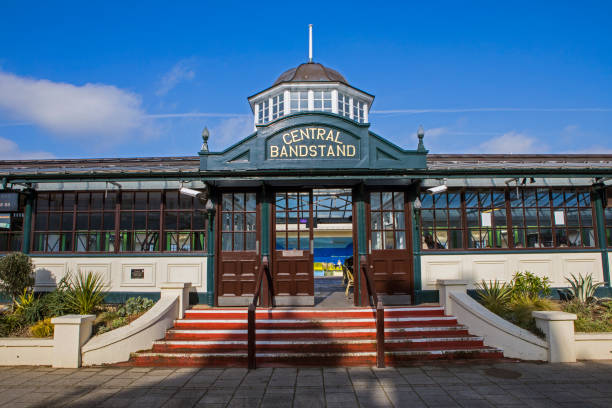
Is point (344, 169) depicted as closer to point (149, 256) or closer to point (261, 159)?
point (261, 159)

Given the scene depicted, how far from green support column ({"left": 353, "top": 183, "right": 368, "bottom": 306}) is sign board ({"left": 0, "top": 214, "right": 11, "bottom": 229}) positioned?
866cm

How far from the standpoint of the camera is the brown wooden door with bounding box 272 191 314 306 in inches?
353

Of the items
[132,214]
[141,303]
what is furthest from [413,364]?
[132,214]

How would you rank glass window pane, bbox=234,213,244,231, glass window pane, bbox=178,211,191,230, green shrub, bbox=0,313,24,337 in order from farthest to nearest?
glass window pane, bbox=178,211,191,230 → glass window pane, bbox=234,213,244,231 → green shrub, bbox=0,313,24,337

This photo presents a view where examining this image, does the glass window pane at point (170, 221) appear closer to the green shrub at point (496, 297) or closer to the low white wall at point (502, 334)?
the low white wall at point (502, 334)

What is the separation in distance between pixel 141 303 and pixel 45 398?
3.52 m

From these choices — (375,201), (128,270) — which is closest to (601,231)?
(375,201)

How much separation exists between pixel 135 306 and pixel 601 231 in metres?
11.0

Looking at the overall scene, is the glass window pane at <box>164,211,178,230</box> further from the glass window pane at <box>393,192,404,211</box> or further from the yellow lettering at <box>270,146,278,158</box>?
the glass window pane at <box>393,192,404,211</box>

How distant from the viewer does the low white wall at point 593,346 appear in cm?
665

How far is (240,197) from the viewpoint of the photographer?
945 centimetres

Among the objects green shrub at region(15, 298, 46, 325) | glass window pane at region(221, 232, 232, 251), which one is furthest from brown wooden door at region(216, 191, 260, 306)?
green shrub at region(15, 298, 46, 325)

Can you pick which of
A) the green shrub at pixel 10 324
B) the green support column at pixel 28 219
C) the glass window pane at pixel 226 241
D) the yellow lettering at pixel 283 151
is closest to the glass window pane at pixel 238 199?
the glass window pane at pixel 226 241

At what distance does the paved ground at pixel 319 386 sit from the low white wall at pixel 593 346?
0.25 m
